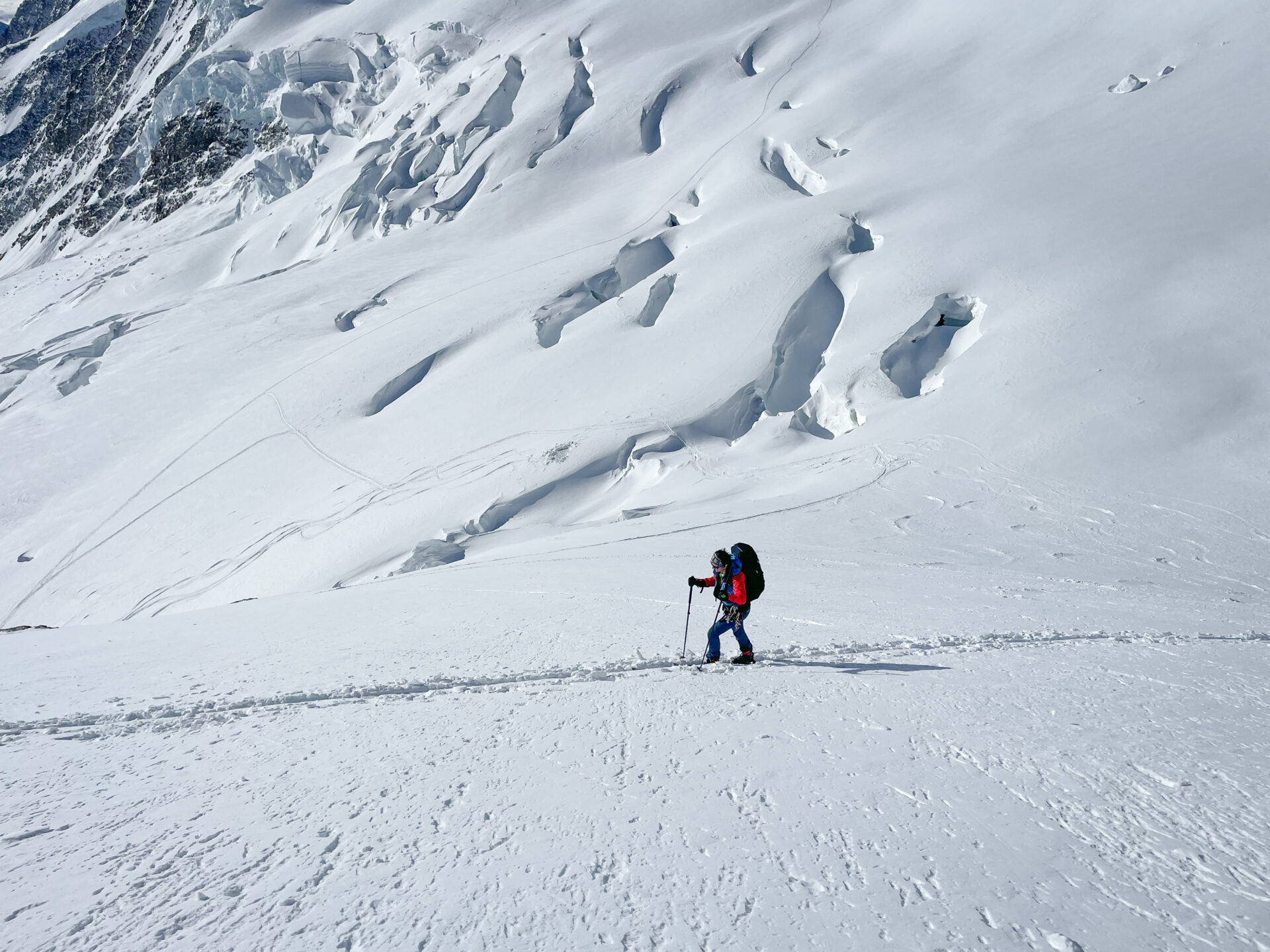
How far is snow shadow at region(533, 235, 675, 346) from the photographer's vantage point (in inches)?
1113

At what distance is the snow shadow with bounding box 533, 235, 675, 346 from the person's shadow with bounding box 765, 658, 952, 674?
76.3ft

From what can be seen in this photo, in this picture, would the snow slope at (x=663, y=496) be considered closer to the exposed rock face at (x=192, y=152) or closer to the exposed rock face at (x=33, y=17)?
the exposed rock face at (x=192, y=152)

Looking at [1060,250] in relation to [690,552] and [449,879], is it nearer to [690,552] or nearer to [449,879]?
[690,552]

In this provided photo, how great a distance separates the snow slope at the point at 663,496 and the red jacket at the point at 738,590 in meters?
0.64

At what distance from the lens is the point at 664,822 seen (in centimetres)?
355

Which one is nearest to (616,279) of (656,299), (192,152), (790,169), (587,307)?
(587,307)

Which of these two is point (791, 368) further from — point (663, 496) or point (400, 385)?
point (400, 385)

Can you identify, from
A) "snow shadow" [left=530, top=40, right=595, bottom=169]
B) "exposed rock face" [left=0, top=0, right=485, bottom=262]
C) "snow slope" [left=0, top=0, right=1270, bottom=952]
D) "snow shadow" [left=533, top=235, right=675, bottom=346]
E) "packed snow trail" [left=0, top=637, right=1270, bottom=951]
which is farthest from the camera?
"exposed rock face" [left=0, top=0, right=485, bottom=262]

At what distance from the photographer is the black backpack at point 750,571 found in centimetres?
621

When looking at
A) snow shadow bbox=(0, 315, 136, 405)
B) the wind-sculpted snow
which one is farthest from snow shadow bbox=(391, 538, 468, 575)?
the wind-sculpted snow

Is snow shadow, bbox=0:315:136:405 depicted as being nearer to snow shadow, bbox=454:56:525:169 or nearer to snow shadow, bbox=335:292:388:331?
snow shadow, bbox=335:292:388:331

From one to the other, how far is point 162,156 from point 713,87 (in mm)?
48301

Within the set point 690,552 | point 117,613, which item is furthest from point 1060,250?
point 117,613

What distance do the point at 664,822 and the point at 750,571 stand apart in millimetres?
2970
